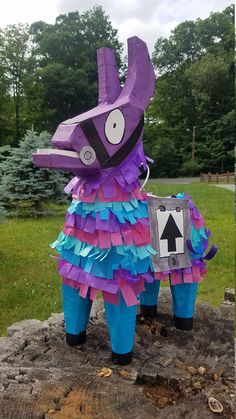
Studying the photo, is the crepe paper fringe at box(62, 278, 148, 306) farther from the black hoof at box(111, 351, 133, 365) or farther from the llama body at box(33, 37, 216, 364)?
the black hoof at box(111, 351, 133, 365)

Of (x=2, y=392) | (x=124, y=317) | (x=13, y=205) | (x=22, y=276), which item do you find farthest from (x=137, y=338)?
(x=13, y=205)

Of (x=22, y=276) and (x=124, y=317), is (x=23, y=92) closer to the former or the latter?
(x=22, y=276)

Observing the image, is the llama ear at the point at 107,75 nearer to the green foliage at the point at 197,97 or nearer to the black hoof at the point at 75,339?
the black hoof at the point at 75,339

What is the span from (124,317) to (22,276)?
238cm

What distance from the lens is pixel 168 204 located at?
1.84 meters

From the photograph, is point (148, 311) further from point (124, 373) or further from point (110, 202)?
point (110, 202)

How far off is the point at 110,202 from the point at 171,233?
0.34 m

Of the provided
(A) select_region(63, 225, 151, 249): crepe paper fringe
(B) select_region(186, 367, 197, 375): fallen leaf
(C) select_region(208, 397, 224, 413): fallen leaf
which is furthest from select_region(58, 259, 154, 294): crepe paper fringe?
(C) select_region(208, 397, 224, 413): fallen leaf

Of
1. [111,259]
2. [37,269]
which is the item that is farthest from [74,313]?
[37,269]

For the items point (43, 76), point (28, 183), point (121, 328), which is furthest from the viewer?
point (43, 76)

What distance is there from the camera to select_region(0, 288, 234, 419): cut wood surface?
1.37 m

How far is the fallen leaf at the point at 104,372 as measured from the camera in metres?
1.58

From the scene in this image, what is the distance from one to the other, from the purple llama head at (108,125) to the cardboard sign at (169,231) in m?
0.29

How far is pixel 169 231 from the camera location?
1.82 m
